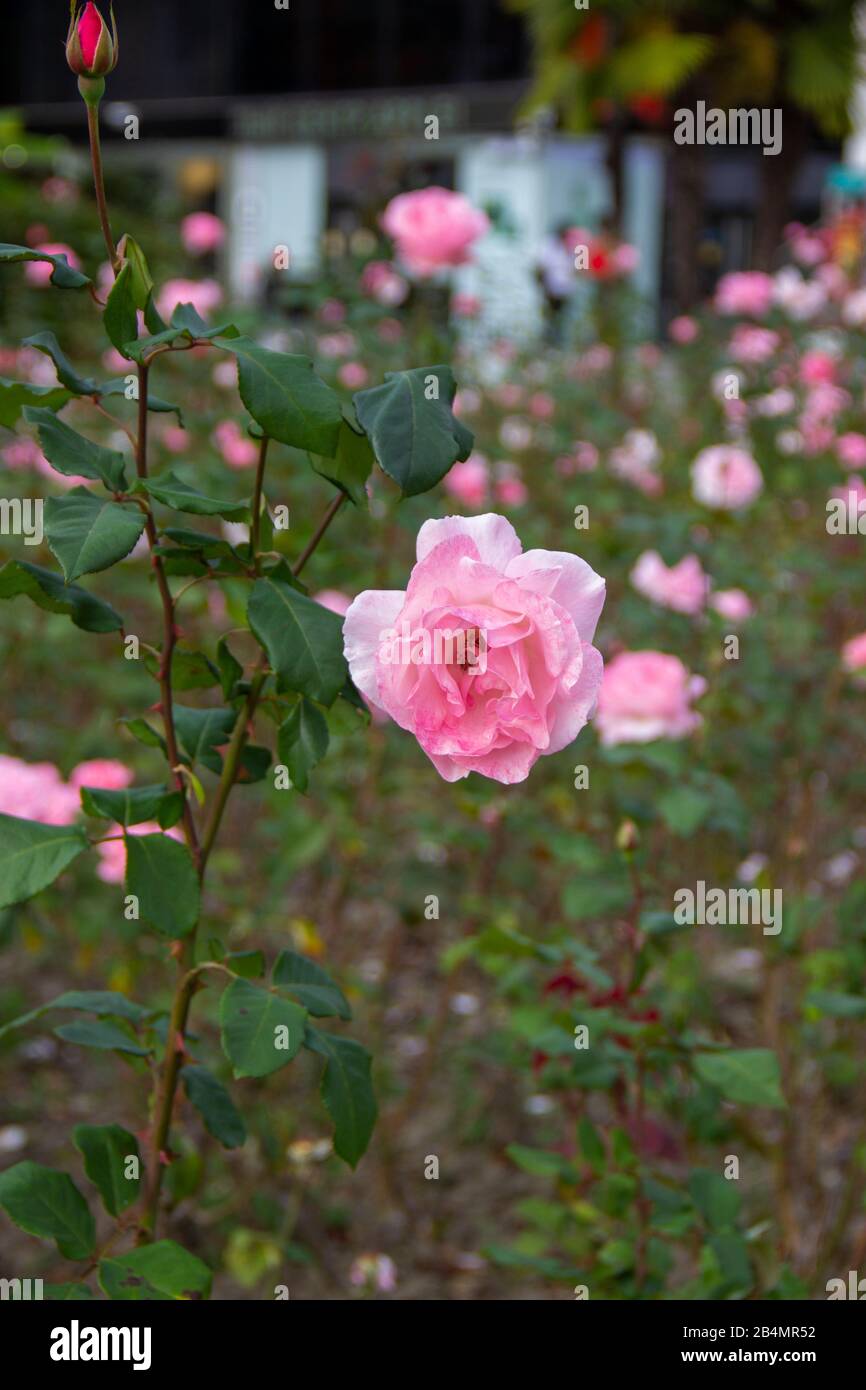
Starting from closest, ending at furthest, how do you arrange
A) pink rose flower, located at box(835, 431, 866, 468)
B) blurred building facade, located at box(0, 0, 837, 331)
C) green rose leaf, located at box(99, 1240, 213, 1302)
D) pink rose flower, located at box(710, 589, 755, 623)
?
1. green rose leaf, located at box(99, 1240, 213, 1302)
2. pink rose flower, located at box(710, 589, 755, 623)
3. pink rose flower, located at box(835, 431, 866, 468)
4. blurred building facade, located at box(0, 0, 837, 331)

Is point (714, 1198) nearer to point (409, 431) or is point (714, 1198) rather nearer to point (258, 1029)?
point (258, 1029)

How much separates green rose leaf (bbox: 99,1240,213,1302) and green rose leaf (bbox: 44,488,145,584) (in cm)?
36

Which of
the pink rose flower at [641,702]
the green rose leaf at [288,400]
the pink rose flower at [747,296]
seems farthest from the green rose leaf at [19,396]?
the pink rose flower at [747,296]

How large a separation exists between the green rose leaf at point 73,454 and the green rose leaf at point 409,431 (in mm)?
135

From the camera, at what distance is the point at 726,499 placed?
2121mm

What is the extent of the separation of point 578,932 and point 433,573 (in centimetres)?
165

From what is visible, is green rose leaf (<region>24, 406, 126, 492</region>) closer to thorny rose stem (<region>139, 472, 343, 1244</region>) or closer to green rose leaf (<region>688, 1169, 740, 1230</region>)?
thorny rose stem (<region>139, 472, 343, 1244</region>)

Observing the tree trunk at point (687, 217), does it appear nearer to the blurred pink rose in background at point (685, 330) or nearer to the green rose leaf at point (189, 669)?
the blurred pink rose in background at point (685, 330)

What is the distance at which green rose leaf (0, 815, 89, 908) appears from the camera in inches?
27.5

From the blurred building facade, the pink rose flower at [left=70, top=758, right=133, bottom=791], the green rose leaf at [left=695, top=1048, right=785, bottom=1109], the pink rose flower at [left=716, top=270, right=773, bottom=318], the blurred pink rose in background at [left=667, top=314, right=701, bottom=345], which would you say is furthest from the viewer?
the blurred building facade

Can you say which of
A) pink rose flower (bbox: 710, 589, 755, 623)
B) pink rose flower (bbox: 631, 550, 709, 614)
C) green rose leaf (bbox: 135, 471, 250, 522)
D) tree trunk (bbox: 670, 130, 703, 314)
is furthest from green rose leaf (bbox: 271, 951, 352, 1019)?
tree trunk (bbox: 670, 130, 703, 314)

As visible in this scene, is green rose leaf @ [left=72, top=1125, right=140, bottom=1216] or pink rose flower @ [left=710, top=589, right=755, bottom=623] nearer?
green rose leaf @ [left=72, top=1125, right=140, bottom=1216]

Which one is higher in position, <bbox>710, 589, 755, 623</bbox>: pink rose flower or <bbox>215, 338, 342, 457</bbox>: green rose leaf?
<bbox>710, 589, 755, 623</bbox>: pink rose flower
